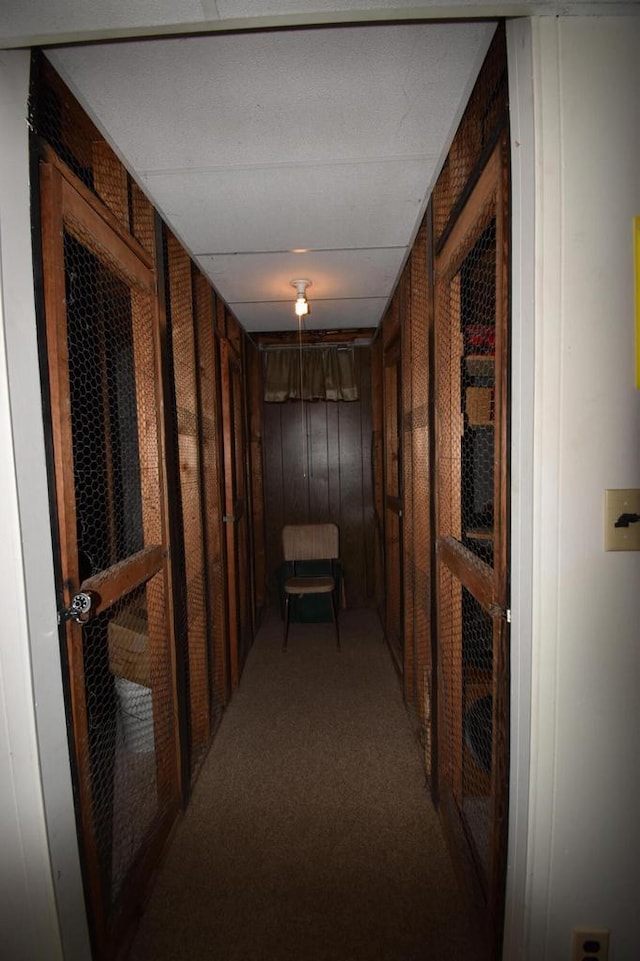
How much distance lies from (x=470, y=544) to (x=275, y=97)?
63.9 inches

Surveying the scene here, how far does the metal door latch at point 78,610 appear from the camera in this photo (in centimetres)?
103

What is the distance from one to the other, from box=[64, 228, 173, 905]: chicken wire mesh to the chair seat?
1.47 metres

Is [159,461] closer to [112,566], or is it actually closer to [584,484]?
[112,566]

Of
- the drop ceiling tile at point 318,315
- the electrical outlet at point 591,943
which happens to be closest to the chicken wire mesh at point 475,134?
the drop ceiling tile at point 318,315

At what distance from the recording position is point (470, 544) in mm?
1900

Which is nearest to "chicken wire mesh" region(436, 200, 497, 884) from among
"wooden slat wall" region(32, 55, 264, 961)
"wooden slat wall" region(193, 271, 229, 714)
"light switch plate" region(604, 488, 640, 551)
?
"light switch plate" region(604, 488, 640, 551)

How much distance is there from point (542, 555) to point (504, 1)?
98 centimetres

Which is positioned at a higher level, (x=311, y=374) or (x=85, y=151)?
(x=85, y=151)

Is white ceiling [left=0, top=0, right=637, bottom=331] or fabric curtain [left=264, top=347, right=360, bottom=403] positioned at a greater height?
white ceiling [left=0, top=0, right=637, bottom=331]

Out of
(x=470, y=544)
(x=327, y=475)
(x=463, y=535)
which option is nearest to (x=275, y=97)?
(x=463, y=535)

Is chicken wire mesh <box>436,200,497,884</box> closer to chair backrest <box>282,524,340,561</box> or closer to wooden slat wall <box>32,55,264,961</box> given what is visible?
wooden slat wall <box>32,55,264,961</box>

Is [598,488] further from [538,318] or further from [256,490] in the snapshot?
[256,490]

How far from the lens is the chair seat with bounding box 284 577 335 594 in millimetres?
3352

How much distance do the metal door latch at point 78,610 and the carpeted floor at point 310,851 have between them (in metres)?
1.07
